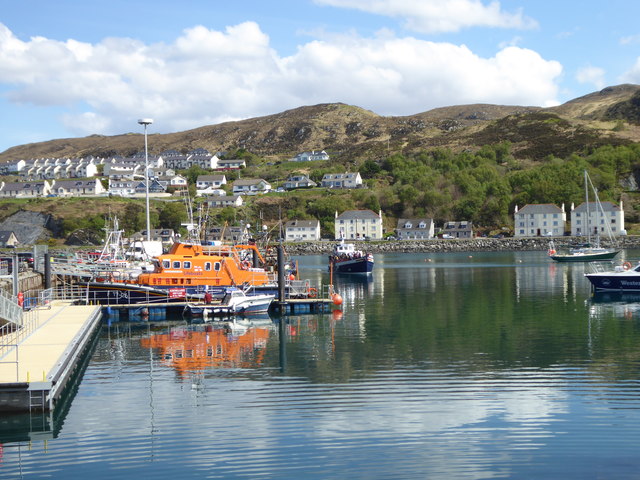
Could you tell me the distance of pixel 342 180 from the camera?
16712 cm

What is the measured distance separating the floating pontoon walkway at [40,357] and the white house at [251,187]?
5133 inches

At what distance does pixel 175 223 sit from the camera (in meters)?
131

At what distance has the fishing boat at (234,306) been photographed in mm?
39125

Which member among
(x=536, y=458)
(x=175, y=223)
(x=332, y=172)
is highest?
(x=332, y=172)

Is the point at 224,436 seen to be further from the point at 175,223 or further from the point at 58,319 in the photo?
the point at 175,223

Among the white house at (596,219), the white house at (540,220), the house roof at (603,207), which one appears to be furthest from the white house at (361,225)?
the house roof at (603,207)

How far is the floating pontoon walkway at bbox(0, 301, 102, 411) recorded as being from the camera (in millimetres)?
18578

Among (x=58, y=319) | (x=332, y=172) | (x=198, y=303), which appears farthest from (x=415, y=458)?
(x=332, y=172)

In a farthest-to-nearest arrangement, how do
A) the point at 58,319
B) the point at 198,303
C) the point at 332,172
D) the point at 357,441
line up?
the point at 332,172
the point at 198,303
the point at 58,319
the point at 357,441

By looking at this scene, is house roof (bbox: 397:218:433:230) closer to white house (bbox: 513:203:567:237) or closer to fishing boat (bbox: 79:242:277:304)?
white house (bbox: 513:203:567:237)

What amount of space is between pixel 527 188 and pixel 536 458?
444ft

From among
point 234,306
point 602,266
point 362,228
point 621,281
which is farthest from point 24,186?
point 621,281

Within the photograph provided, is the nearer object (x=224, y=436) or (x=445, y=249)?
(x=224, y=436)

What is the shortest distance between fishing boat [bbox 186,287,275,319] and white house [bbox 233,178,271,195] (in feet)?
408
